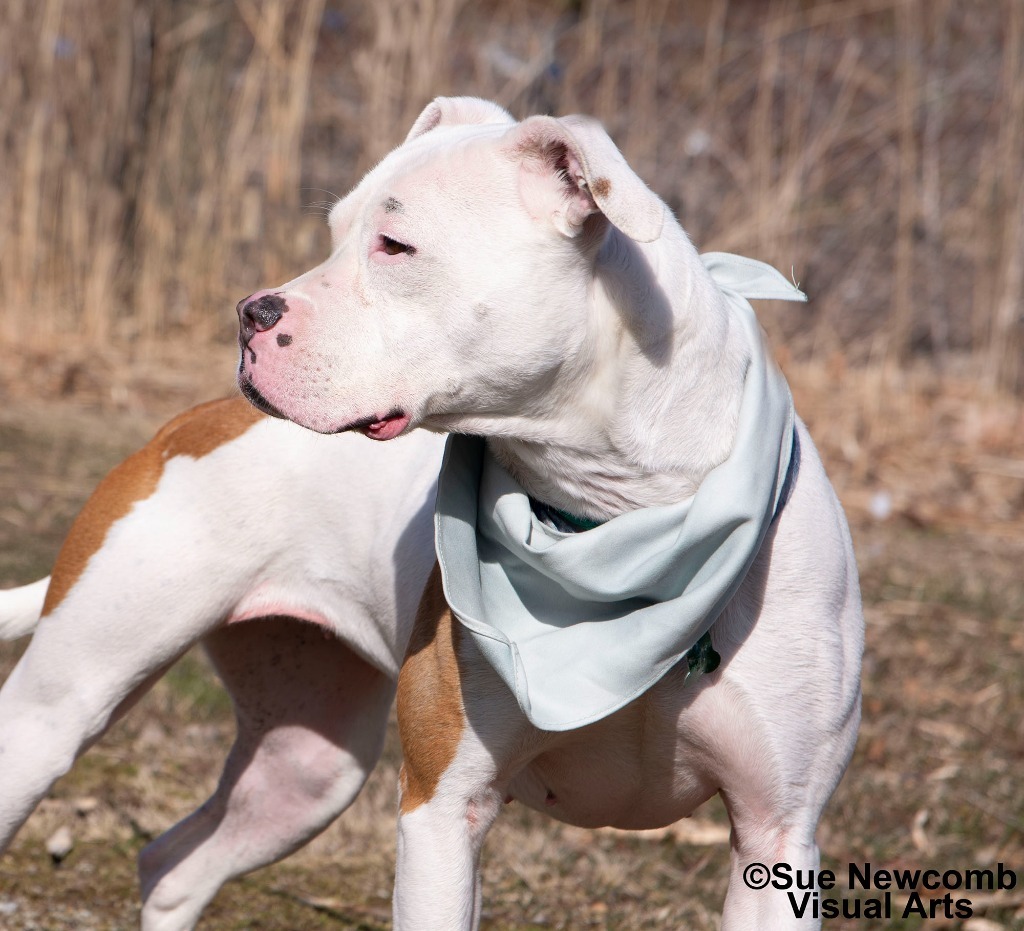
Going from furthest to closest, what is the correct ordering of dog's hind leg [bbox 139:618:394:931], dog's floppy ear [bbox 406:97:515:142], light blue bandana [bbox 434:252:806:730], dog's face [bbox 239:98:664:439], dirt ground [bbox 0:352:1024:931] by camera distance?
dirt ground [bbox 0:352:1024:931] < dog's hind leg [bbox 139:618:394:931] < dog's floppy ear [bbox 406:97:515:142] < light blue bandana [bbox 434:252:806:730] < dog's face [bbox 239:98:664:439]

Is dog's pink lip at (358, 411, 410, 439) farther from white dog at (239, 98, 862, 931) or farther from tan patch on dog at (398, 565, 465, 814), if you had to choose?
tan patch on dog at (398, 565, 465, 814)

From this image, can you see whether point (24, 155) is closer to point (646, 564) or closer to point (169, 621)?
point (169, 621)

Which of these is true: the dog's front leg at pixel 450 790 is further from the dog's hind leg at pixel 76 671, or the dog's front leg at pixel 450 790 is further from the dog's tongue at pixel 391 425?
the dog's hind leg at pixel 76 671

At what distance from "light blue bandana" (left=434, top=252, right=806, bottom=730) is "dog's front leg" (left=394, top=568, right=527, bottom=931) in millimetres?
117

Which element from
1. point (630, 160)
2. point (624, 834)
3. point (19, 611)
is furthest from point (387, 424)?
point (630, 160)

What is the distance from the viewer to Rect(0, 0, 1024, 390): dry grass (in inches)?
337

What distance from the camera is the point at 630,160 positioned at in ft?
28.1

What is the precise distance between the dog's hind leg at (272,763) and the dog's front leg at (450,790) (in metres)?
0.94

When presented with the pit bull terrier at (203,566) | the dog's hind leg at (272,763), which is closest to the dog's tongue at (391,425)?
the pit bull terrier at (203,566)

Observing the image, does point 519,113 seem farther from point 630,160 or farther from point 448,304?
point 448,304

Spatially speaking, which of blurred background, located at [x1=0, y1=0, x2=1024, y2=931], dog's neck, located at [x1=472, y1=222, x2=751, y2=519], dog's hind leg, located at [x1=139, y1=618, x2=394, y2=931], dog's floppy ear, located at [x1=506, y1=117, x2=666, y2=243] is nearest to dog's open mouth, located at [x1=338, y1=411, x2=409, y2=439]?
dog's neck, located at [x1=472, y1=222, x2=751, y2=519]

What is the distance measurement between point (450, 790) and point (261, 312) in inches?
37.2

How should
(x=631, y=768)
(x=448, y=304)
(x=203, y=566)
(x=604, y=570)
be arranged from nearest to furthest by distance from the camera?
(x=448, y=304) → (x=604, y=570) → (x=631, y=768) → (x=203, y=566)

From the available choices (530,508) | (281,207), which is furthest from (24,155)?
(530,508)
